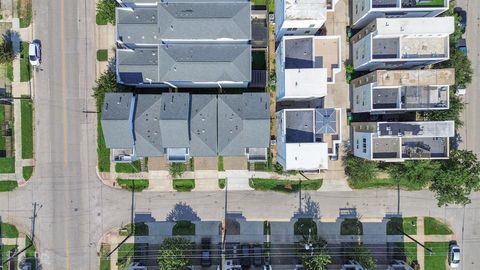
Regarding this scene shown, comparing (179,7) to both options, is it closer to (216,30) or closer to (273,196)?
(216,30)

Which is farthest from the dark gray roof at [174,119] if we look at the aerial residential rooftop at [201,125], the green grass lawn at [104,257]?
the green grass lawn at [104,257]

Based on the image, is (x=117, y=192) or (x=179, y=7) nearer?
(x=179, y=7)

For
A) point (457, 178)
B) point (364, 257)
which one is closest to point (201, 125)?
point (364, 257)

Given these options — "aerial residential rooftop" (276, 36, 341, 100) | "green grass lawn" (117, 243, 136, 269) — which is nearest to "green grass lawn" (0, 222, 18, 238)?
"green grass lawn" (117, 243, 136, 269)

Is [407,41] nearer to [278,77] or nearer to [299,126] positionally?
[278,77]

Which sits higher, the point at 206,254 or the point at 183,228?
the point at 183,228

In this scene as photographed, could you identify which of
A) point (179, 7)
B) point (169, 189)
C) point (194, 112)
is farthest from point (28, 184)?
point (179, 7)

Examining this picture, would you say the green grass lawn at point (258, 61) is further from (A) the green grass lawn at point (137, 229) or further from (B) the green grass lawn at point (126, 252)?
(B) the green grass lawn at point (126, 252)
